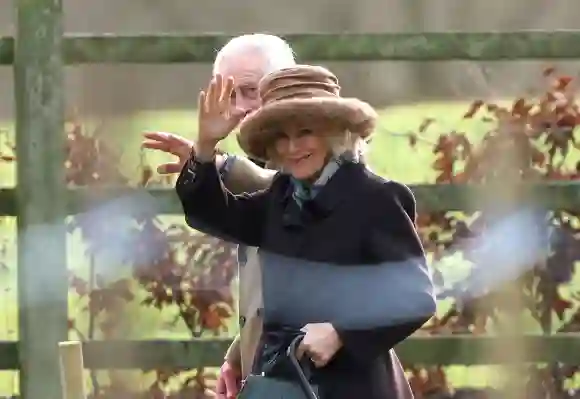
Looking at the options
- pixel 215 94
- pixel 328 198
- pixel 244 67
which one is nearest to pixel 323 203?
pixel 328 198

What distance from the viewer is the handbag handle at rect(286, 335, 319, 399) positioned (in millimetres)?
1788

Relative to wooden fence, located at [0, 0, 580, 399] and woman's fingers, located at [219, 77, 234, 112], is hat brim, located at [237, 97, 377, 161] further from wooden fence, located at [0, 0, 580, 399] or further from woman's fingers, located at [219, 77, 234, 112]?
wooden fence, located at [0, 0, 580, 399]

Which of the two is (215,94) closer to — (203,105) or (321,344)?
(203,105)

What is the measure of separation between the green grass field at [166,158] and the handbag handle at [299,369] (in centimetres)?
99

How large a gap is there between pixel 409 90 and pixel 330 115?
1.03 m

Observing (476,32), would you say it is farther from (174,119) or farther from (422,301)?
(422,301)

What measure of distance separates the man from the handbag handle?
13cm

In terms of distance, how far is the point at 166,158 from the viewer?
2.80m

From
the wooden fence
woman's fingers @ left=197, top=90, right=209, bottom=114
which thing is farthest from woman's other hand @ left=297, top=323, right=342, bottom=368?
the wooden fence

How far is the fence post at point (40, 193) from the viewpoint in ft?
8.66

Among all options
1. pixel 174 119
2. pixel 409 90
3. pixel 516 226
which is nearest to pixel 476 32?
pixel 409 90

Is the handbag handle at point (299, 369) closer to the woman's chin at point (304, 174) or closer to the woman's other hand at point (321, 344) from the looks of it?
the woman's other hand at point (321, 344)

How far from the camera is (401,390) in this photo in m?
1.89

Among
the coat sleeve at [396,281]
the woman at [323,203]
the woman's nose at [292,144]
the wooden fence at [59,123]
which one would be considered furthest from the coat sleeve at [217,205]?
the wooden fence at [59,123]
